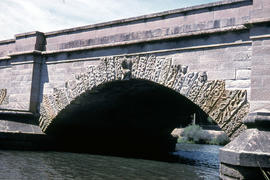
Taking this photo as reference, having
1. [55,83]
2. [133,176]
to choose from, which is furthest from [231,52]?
[55,83]

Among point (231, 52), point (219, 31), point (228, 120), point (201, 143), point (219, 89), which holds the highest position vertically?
point (219, 31)

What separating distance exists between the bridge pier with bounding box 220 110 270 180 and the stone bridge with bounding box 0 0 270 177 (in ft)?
0.29

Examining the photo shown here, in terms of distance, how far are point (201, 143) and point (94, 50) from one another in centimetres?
1944

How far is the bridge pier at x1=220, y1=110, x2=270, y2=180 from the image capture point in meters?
5.69

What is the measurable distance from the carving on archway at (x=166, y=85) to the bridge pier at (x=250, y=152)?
129 centimetres

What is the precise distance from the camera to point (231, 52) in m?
8.12

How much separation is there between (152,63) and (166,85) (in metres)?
0.82

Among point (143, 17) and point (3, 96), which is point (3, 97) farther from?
point (143, 17)

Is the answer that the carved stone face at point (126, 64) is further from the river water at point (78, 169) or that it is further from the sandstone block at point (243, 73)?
the sandstone block at point (243, 73)

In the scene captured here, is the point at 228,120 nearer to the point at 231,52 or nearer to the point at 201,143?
the point at 231,52

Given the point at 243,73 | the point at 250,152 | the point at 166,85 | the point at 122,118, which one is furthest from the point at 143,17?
the point at 122,118

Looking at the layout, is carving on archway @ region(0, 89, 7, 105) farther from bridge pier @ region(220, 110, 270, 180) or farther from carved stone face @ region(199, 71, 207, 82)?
bridge pier @ region(220, 110, 270, 180)

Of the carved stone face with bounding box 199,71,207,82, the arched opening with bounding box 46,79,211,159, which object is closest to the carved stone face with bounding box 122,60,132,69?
the arched opening with bounding box 46,79,211,159

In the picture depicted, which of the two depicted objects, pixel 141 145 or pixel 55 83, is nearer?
pixel 55 83
